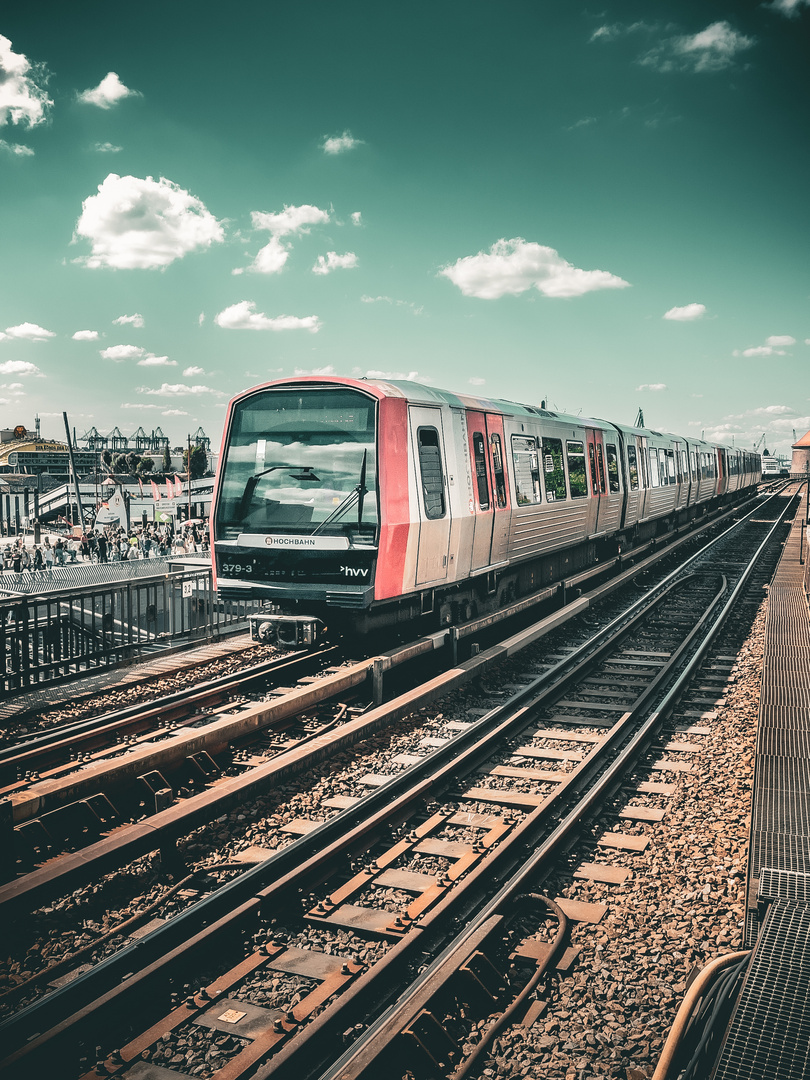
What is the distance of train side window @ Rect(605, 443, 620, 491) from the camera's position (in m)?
17.6

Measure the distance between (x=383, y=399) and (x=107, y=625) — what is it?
5.54 m

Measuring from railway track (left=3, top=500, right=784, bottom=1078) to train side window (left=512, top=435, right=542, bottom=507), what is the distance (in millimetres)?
4685

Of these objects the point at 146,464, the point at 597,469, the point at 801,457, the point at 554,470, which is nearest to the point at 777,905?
the point at 554,470

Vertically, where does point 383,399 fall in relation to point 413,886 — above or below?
above

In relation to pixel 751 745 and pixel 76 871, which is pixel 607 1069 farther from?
pixel 751 745

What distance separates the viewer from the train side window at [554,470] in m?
13.3

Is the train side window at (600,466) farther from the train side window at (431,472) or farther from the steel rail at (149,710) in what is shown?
the steel rail at (149,710)

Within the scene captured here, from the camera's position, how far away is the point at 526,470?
12328 mm

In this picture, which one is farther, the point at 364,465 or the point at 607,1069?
the point at 364,465

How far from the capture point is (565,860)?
17.8 ft

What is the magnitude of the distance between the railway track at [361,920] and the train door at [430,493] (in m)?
1.86

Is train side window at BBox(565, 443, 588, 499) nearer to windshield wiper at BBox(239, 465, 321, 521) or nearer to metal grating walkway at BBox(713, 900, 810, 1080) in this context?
windshield wiper at BBox(239, 465, 321, 521)

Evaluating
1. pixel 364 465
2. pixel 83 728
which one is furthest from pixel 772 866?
pixel 83 728

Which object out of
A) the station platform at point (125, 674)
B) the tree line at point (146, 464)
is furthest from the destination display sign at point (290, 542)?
the tree line at point (146, 464)
